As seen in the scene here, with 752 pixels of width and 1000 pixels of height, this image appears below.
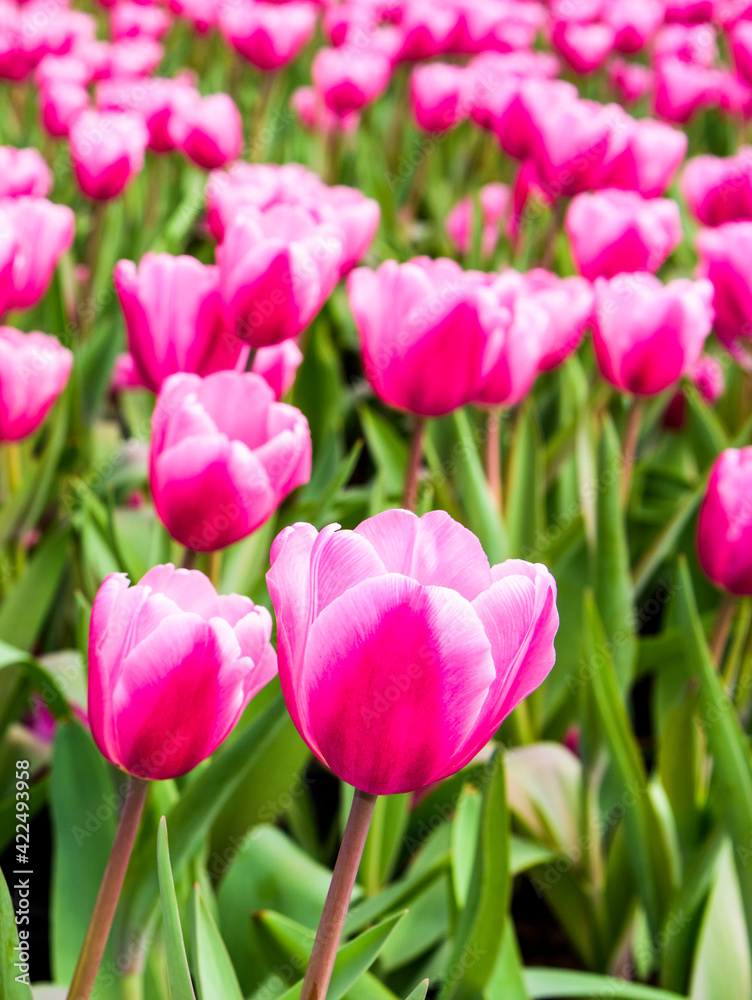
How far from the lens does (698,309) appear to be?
1205 millimetres

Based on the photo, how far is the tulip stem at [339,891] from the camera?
0.48 m

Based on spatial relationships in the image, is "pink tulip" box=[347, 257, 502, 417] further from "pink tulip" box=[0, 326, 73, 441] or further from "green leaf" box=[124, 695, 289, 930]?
"green leaf" box=[124, 695, 289, 930]

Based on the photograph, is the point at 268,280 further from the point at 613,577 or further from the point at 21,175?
the point at 21,175

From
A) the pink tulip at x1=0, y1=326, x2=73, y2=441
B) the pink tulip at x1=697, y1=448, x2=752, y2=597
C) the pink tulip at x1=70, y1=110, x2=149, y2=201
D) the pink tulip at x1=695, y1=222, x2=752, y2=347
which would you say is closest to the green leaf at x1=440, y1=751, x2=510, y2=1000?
the pink tulip at x1=697, y1=448, x2=752, y2=597

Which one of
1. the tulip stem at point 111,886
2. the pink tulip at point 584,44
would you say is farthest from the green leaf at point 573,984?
the pink tulip at point 584,44

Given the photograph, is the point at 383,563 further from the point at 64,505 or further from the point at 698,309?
the point at 64,505

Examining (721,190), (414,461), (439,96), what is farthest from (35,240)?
(439,96)

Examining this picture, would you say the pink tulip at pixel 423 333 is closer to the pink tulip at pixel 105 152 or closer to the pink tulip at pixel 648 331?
the pink tulip at pixel 648 331

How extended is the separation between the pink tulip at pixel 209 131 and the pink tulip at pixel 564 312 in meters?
0.84

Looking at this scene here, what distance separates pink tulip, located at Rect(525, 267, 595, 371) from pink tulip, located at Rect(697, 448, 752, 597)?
0.86 ft

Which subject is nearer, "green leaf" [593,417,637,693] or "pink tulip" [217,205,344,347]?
"pink tulip" [217,205,344,347]

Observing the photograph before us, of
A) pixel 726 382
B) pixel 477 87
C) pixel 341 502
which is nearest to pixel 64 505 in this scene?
pixel 341 502

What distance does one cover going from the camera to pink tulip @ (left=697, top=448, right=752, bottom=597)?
101 cm

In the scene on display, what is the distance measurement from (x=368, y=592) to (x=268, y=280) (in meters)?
0.51
